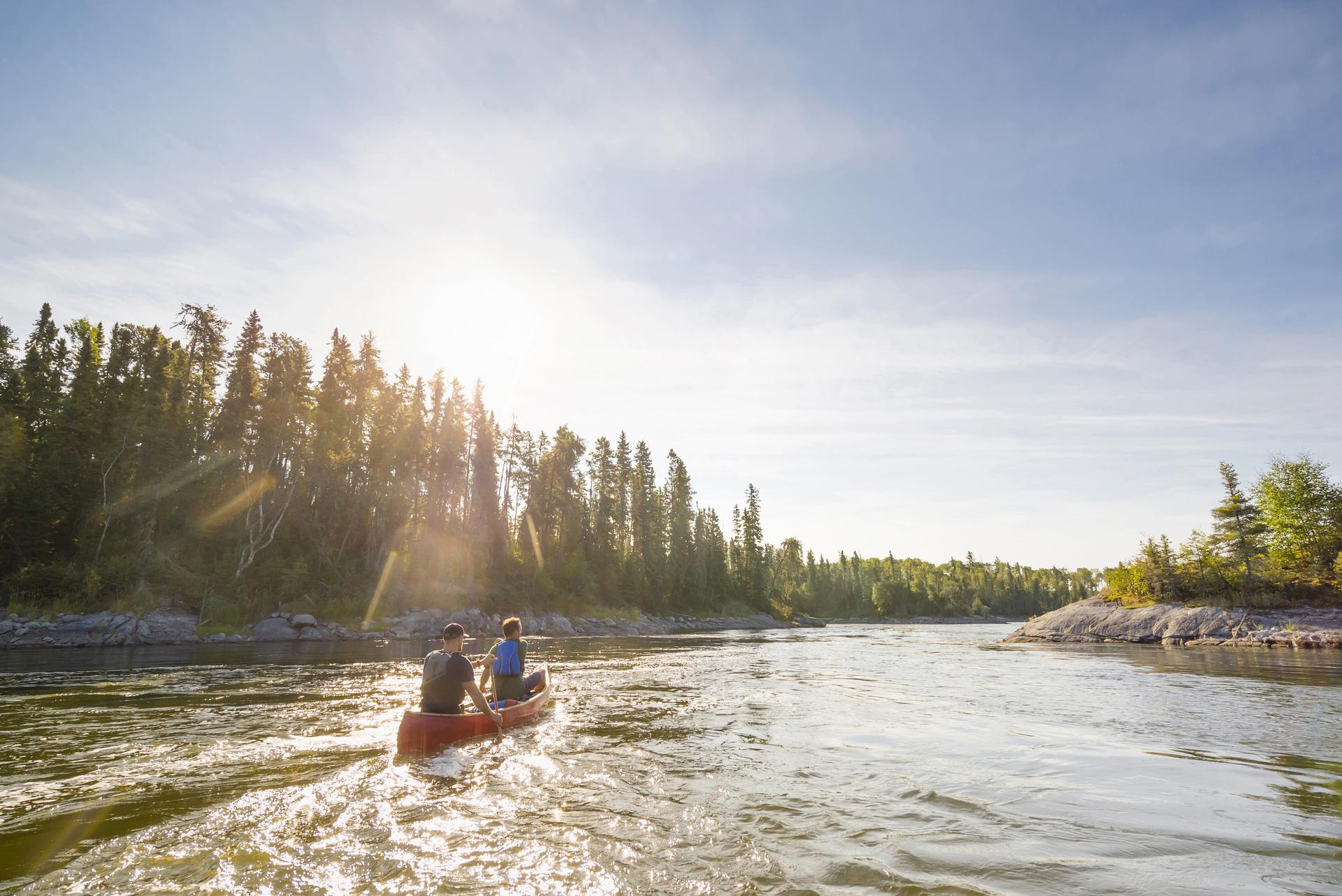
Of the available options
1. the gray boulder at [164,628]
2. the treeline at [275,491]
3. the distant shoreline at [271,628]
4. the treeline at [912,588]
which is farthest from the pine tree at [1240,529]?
the treeline at [912,588]

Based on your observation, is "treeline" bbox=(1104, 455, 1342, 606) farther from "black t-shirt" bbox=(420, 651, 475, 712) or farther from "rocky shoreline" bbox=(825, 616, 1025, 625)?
"rocky shoreline" bbox=(825, 616, 1025, 625)

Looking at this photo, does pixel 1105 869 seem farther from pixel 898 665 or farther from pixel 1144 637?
pixel 1144 637

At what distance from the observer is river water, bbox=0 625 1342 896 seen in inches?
216

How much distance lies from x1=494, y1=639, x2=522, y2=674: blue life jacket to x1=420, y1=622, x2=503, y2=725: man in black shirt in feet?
7.44

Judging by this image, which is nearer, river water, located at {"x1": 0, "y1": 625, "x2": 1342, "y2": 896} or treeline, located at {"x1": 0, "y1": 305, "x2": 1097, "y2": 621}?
river water, located at {"x1": 0, "y1": 625, "x2": 1342, "y2": 896}

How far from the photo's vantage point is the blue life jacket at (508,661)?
13.5 meters

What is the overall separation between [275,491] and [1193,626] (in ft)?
212

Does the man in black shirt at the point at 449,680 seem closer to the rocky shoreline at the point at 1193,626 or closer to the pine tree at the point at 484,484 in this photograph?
the rocky shoreline at the point at 1193,626

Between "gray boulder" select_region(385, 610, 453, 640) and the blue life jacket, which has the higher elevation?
the blue life jacket

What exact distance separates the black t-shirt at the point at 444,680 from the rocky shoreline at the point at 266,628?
32.4 metres

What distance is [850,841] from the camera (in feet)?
20.9

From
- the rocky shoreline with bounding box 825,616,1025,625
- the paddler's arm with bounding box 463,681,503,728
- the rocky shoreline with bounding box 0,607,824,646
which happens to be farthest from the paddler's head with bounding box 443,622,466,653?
the rocky shoreline with bounding box 825,616,1025,625

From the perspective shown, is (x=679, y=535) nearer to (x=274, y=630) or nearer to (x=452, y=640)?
(x=274, y=630)

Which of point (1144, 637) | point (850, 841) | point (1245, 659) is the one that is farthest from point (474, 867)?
point (1144, 637)
